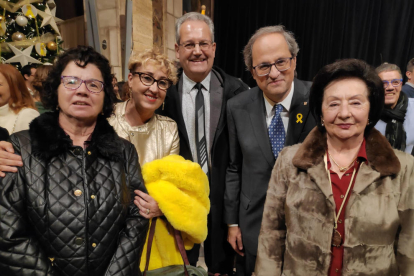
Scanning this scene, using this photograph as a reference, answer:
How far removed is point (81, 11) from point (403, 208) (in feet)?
18.2

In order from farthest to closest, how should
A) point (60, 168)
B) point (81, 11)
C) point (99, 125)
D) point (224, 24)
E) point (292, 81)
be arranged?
point (224, 24) → point (81, 11) → point (292, 81) → point (99, 125) → point (60, 168)

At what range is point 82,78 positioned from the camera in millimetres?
1306

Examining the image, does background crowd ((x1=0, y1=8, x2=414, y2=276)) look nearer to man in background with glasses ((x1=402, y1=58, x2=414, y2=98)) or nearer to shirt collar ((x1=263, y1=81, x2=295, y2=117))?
shirt collar ((x1=263, y1=81, x2=295, y2=117))

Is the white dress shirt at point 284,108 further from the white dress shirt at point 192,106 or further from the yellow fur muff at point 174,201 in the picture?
the yellow fur muff at point 174,201

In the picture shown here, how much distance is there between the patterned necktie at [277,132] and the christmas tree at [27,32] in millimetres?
3586

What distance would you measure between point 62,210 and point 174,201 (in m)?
0.57

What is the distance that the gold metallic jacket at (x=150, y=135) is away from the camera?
1829 mm

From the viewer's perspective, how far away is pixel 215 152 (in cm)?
206

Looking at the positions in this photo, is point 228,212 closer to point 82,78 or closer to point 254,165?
point 254,165

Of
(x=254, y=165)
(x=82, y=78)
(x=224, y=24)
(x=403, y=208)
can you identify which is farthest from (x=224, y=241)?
(x=224, y=24)

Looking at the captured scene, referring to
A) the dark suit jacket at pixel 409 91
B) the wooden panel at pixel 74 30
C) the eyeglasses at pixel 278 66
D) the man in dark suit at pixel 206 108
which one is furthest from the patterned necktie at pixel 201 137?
the wooden panel at pixel 74 30

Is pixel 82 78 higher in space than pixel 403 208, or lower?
higher

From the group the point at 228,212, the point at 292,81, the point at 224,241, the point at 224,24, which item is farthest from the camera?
the point at 224,24

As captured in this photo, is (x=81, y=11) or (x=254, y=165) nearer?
(x=254, y=165)
